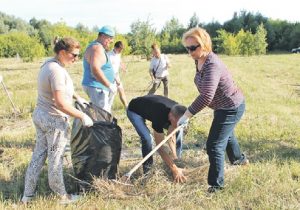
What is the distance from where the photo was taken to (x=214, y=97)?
4.20m

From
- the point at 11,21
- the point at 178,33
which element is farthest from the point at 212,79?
the point at 11,21

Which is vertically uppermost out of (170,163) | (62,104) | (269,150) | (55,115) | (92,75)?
(92,75)

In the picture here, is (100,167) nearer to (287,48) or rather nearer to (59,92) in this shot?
(59,92)

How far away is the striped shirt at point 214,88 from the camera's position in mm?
3900

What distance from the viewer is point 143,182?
172 inches

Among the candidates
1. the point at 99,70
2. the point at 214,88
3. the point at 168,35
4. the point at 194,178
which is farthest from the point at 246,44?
the point at 214,88

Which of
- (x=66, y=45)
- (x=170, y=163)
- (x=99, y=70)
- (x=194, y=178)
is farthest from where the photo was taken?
(x=99, y=70)

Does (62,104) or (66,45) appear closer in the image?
(62,104)

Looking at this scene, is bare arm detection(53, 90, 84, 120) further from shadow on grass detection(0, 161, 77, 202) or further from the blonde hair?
the blonde hair

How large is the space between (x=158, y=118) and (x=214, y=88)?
2.29ft

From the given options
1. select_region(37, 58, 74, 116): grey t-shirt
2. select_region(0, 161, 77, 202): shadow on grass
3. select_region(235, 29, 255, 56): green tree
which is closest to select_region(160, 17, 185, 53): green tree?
select_region(235, 29, 255, 56): green tree

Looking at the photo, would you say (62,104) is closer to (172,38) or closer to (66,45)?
(66,45)

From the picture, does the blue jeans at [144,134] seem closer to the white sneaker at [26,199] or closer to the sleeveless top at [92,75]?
the sleeveless top at [92,75]

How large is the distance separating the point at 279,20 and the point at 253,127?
2605 inches
